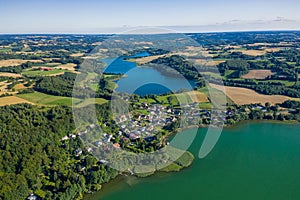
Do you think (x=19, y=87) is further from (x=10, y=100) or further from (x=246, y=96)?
(x=246, y=96)

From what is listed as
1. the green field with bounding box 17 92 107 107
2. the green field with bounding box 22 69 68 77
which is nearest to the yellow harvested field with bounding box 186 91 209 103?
the green field with bounding box 17 92 107 107

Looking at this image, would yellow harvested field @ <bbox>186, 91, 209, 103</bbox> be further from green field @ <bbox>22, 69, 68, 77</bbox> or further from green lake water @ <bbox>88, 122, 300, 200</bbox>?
green field @ <bbox>22, 69, 68, 77</bbox>

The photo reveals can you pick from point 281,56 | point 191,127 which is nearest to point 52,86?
point 191,127

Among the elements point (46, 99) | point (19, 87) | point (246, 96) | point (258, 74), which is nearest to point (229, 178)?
point (246, 96)

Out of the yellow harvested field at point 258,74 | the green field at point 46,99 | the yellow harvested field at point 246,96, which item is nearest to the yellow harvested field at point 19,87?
the green field at point 46,99

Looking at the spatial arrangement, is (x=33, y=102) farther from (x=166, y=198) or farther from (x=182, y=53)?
(x=182, y=53)
